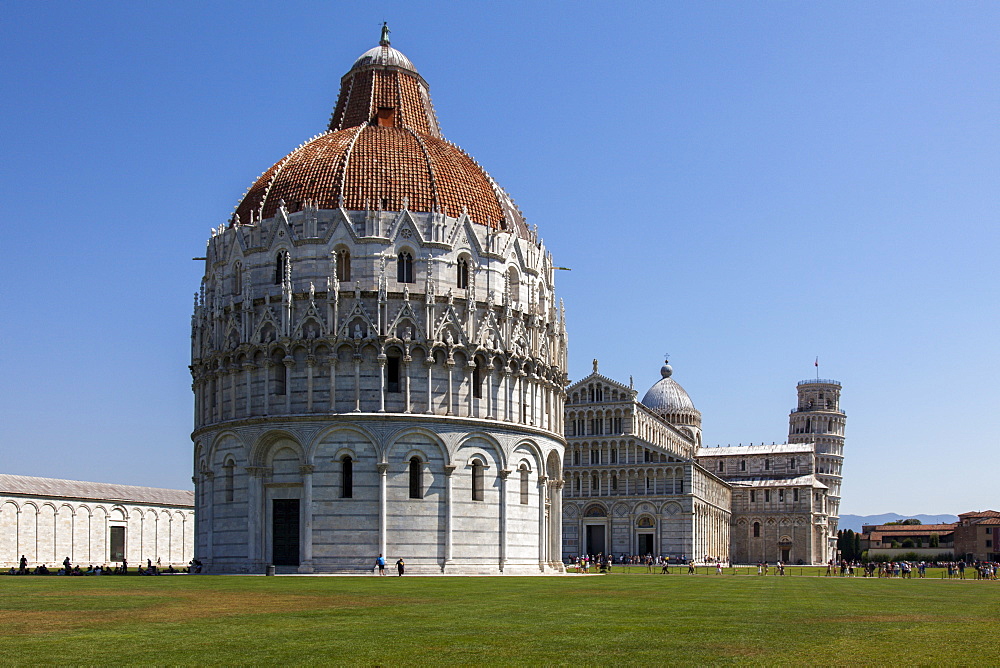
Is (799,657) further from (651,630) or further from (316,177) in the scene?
(316,177)

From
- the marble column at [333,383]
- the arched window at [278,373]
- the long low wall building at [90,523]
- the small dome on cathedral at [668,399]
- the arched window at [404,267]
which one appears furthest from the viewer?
the small dome on cathedral at [668,399]

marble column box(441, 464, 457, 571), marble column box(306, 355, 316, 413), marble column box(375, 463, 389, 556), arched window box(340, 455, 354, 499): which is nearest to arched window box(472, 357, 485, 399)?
marble column box(441, 464, 457, 571)

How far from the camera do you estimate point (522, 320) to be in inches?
2557

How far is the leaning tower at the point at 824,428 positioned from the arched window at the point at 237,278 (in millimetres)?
126537

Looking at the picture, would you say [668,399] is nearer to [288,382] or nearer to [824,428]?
[824,428]

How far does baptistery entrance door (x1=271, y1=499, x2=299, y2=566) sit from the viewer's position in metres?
59.0

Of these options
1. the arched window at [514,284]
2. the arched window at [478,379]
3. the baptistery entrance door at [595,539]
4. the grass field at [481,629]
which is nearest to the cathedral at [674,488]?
the baptistery entrance door at [595,539]

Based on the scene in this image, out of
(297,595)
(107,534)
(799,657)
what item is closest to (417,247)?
(297,595)

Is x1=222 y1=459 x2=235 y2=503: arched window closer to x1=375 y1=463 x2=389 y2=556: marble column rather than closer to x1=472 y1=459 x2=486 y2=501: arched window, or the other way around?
x1=375 y1=463 x2=389 y2=556: marble column

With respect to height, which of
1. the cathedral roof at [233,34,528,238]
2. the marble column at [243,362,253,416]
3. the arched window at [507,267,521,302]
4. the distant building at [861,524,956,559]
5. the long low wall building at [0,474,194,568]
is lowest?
the distant building at [861,524,956,559]

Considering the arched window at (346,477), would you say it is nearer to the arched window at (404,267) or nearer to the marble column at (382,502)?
the marble column at (382,502)

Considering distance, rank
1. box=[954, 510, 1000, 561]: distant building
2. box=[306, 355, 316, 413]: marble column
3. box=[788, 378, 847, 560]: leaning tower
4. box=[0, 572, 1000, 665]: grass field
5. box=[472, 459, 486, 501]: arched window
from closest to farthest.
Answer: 1. box=[0, 572, 1000, 665]: grass field
2. box=[306, 355, 316, 413]: marble column
3. box=[472, 459, 486, 501]: arched window
4. box=[954, 510, 1000, 561]: distant building
5. box=[788, 378, 847, 560]: leaning tower

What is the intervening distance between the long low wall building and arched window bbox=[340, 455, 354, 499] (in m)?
39.1

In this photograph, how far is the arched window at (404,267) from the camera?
61312mm
